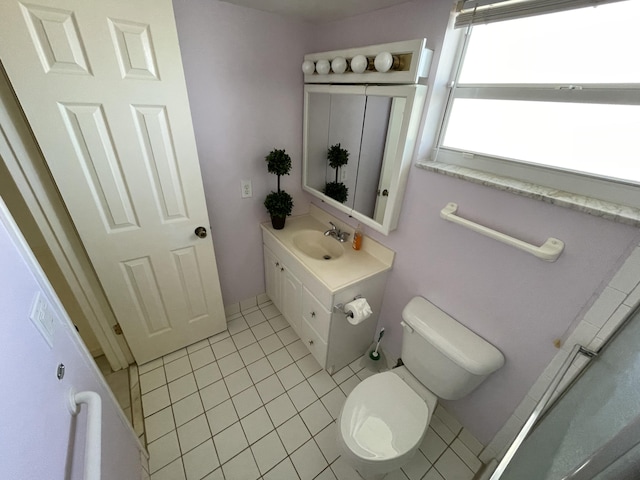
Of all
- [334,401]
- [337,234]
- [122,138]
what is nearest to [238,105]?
[122,138]

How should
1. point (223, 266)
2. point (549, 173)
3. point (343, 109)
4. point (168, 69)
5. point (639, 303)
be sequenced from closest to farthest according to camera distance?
point (639, 303) → point (549, 173) → point (168, 69) → point (343, 109) → point (223, 266)

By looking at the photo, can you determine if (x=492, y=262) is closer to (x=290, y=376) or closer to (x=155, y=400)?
(x=290, y=376)

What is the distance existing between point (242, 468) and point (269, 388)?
0.41 m

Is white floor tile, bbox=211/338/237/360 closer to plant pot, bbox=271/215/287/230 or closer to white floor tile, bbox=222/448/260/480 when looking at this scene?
white floor tile, bbox=222/448/260/480

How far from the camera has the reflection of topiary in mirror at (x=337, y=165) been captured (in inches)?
64.6

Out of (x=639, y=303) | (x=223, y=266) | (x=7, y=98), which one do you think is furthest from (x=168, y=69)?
(x=639, y=303)

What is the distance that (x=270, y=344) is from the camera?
1915mm

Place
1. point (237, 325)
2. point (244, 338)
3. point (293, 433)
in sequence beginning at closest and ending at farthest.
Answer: point (293, 433) < point (244, 338) < point (237, 325)

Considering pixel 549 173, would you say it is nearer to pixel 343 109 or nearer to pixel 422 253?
pixel 422 253

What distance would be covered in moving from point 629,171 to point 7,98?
2.22 metres

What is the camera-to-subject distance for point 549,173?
2.98ft

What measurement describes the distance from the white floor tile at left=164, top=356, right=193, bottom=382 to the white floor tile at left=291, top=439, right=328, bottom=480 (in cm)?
90

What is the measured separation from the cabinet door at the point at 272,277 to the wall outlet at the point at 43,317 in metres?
1.21

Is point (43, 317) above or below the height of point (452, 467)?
above
